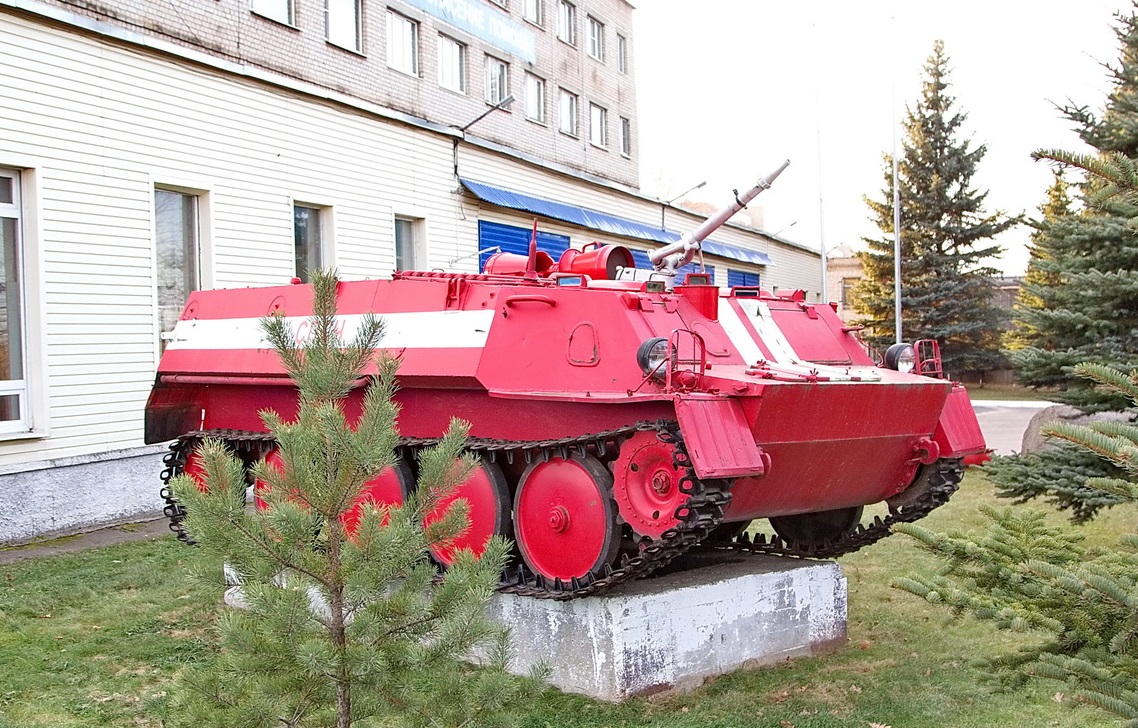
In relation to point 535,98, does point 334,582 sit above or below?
below

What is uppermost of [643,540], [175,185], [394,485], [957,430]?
[175,185]

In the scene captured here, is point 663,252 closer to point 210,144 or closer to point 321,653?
point 321,653

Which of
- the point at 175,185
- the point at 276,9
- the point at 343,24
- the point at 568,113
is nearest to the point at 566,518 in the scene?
the point at 175,185

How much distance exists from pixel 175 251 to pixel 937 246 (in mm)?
23084

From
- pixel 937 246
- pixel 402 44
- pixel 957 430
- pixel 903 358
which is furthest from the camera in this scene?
pixel 937 246

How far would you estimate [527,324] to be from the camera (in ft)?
23.1

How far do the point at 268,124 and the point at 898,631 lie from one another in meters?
9.88

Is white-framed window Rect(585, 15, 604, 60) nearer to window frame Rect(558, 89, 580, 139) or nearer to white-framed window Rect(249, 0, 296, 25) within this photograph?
window frame Rect(558, 89, 580, 139)

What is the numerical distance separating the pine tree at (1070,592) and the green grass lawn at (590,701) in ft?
3.75

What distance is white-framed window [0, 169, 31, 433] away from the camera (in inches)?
446

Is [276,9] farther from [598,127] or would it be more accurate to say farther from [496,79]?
[598,127]

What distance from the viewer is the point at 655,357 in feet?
20.8

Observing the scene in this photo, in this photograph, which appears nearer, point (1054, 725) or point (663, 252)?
point (1054, 725)

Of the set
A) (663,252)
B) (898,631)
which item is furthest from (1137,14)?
(898,631)
